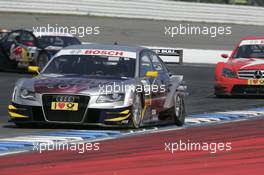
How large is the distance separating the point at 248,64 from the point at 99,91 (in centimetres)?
827

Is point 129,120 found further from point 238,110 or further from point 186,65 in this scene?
point 186,65

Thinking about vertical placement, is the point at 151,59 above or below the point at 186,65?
above

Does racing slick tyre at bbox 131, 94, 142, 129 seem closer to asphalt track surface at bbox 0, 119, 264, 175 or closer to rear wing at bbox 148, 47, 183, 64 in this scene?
asphalt track surface at bbox 0, 119, 264, 175

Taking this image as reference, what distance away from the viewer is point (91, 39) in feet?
128

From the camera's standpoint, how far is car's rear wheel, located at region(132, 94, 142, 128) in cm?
1218

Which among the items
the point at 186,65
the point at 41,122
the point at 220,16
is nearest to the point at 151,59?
the point at 41,122

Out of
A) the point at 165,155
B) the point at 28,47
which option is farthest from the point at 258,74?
the point at 165,155

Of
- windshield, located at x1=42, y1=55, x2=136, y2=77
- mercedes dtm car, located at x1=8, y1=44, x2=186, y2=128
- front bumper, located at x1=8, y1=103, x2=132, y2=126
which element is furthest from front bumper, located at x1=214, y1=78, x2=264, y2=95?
front bumper, located at x1=8, y1=103, x2=132, y2=126

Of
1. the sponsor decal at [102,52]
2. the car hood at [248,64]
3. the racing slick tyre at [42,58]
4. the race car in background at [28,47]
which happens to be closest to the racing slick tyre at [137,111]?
the sponsor decal at [102,52]

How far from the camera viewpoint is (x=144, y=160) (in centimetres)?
927

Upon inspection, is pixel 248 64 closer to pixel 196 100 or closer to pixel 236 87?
pixel 236 87

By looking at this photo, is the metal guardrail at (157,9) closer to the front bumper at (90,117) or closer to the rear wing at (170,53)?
the rear wing at (170,53)

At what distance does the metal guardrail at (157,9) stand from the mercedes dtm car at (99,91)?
1104 inches

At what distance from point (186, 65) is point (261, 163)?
78.8 feet
